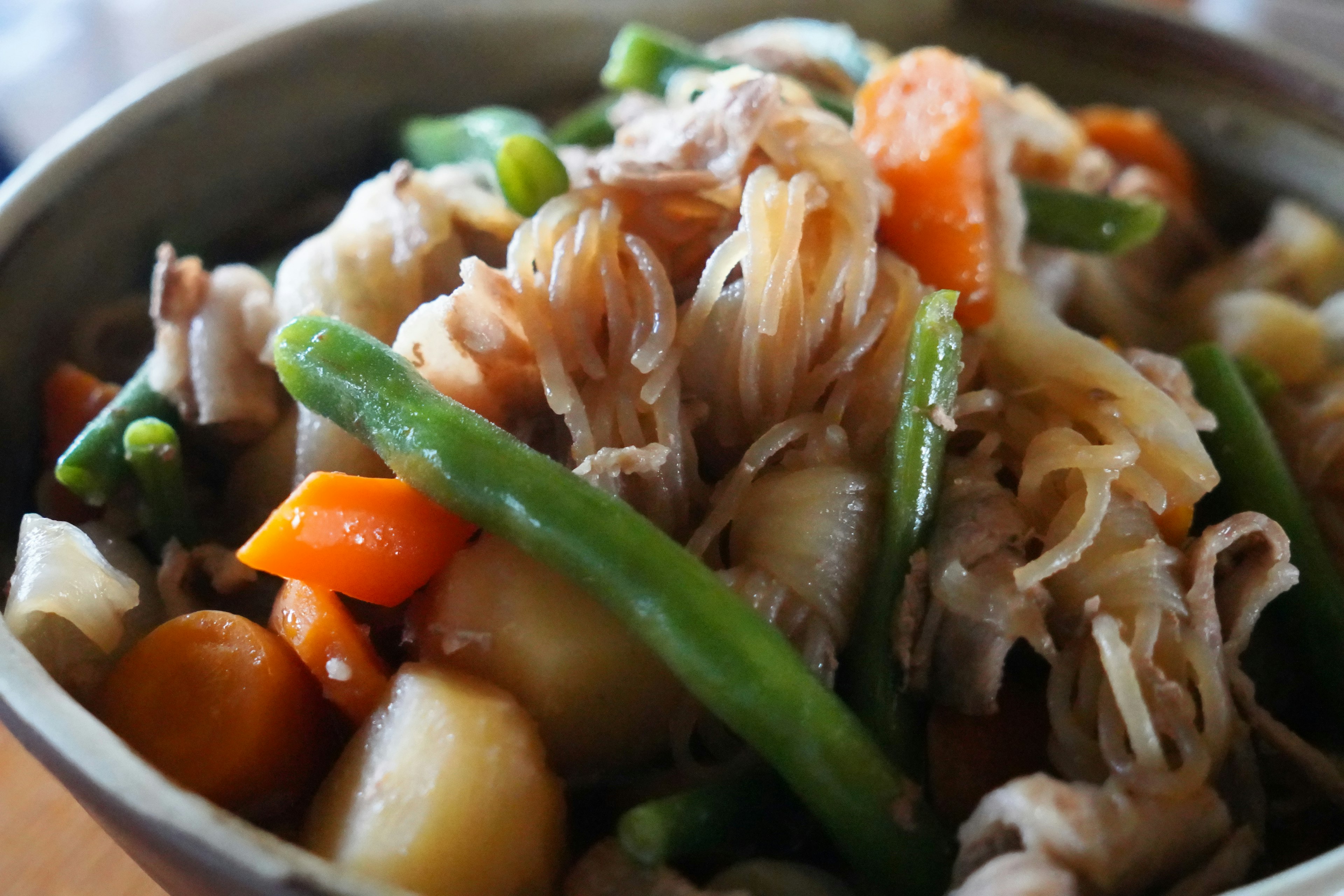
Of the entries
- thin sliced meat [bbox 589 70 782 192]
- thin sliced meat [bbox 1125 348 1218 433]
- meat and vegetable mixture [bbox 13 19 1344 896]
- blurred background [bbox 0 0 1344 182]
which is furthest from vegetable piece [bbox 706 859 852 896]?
blurred background [bbox 0 0 1344 182]

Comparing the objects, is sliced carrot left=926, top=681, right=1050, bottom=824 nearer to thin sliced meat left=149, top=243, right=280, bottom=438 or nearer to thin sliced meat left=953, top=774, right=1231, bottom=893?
thin sliced meat left=953, top=774, right=1231, bottom=893

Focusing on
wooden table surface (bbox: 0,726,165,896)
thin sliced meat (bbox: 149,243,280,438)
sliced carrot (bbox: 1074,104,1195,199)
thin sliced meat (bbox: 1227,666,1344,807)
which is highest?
thin sliced meat (bbox: 149,243,280,438)

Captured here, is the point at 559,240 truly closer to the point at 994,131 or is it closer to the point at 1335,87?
the point at 994,131

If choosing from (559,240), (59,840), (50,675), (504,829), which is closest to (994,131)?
(559,240)

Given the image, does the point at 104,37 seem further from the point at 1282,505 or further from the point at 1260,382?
the point at 1282,505

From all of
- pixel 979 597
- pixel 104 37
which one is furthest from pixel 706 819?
pixel 104 37

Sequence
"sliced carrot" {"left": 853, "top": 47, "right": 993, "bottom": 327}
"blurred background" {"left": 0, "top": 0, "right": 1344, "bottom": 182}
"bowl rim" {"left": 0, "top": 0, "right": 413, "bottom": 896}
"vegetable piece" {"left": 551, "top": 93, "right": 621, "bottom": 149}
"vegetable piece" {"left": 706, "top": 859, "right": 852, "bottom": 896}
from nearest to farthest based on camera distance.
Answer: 1. "bowl rim" {"left": 0, "top": 0, "right": 413, "bottom": 896}
2. "vegetable piece" {"left": 706, "top": 859, "right": 852, "bottom": 896}
3. "sliced carrot" {"left": 853, "top": 47, "right": 993, "bottom": 327}
4. "vegetable piece" {"left": 551, "top": 93, "right": 621, "bottom": 149}
5. "blurred background" {"left": 0, "top": 0, "right": 1344, "bottom": 182}

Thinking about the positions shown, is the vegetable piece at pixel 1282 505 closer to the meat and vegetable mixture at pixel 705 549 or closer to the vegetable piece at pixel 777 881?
the meat and vegetable mixture at pixel 705 549

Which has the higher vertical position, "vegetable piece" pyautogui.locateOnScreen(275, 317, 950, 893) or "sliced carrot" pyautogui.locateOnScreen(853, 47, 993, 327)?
"sliced carrot" pyautogui.locateOnScreen(853, 47, 993, 327)
